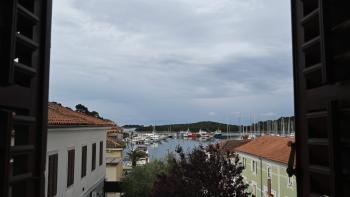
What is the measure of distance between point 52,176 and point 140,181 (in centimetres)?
2183

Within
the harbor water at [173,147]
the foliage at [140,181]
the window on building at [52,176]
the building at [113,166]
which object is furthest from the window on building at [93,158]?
the building at [113,166]

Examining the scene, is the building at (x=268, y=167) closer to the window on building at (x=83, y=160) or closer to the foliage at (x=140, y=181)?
the foliage at (x=140, y=181)

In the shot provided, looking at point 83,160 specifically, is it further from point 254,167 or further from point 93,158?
point 254,167

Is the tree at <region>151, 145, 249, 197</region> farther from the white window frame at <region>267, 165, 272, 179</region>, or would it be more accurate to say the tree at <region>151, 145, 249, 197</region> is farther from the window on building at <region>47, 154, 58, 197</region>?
the white window frame at <region>267, 165, 272, 179</region>

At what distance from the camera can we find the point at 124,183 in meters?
38.6

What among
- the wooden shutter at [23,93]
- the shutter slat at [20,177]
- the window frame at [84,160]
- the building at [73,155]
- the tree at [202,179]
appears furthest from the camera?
the tree at [202,179]

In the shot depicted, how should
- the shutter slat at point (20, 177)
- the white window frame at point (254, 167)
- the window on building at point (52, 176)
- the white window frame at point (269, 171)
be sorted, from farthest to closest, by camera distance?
the white window frame at point (254, 167) < the white window frame at point (269, 171) < the window on building at point (52, 176) < the shutter slat at point (20, 177)

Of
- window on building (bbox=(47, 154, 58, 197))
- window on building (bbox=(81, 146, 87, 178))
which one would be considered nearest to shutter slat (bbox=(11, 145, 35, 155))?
window on building (bbox=(47, 154, 58, 197))

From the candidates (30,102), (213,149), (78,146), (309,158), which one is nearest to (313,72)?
(309,158)

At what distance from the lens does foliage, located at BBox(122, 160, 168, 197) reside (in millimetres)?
38188

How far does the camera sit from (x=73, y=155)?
22.4 m

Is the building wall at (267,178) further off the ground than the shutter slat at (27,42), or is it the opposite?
the shutter slat at (27,42)

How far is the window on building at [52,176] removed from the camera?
1774cm

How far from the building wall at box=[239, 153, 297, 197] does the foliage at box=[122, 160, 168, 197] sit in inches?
360
